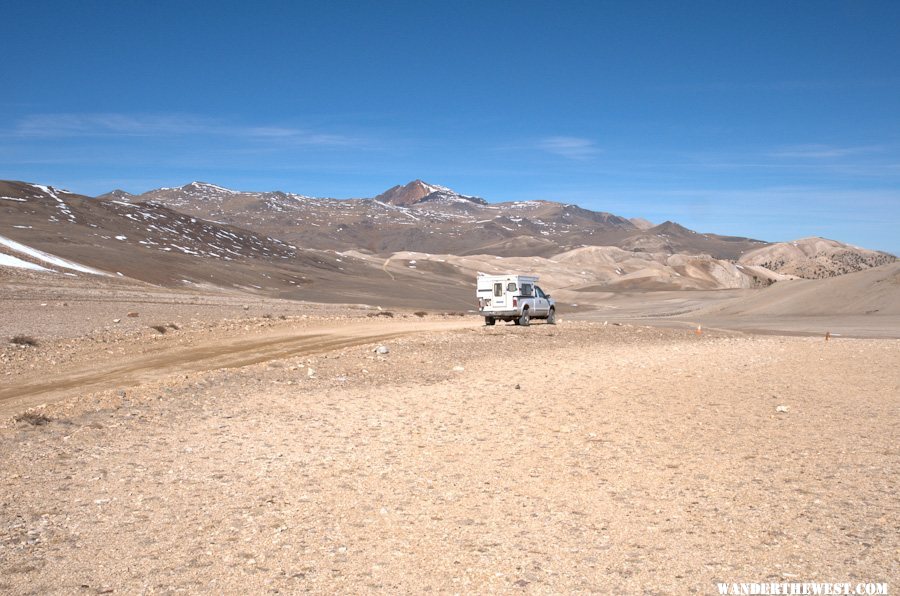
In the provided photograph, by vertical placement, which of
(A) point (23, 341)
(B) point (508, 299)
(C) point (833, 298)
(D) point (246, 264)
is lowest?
(A) point (23, 341)

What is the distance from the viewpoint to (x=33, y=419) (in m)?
10.1

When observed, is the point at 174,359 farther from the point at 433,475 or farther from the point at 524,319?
the point at 524,319

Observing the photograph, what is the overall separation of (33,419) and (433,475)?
18.7ft

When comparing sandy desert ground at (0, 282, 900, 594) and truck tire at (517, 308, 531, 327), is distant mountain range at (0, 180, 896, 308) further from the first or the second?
sandy desert ground at (0, 282, 900, 594)

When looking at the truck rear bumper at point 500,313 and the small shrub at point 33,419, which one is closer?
the small shrub at point 33,419

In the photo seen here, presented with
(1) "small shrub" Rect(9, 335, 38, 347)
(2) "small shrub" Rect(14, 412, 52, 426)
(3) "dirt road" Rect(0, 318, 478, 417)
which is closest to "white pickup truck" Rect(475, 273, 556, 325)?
(3) "dirt road" Rect(0, 318, 478, 417)

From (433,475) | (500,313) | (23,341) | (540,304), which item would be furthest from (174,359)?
(540,304)

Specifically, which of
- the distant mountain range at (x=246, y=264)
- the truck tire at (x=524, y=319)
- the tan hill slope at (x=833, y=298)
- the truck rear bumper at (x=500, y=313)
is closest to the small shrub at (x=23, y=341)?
the truck rear bumper at (x=500, y=313)

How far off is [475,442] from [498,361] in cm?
799

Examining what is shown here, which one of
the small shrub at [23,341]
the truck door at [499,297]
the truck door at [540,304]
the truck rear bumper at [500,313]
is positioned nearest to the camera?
the small shrub at [23,341]

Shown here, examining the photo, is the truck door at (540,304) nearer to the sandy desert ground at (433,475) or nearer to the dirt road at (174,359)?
the dirt road at (174,359)

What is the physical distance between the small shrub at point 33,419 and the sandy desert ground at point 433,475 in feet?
0.24

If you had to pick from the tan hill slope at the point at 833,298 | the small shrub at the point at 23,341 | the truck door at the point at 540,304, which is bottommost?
the small shrub at the point at 23,341

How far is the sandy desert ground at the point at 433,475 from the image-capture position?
19.7 feet
